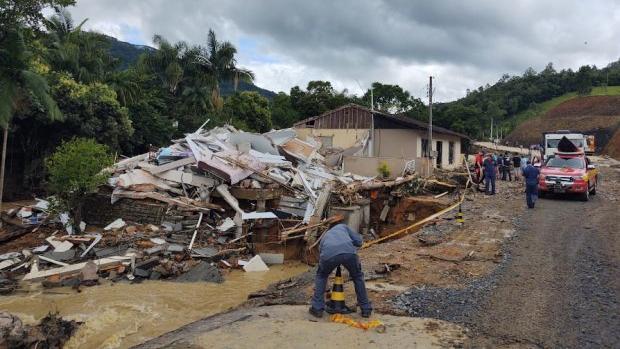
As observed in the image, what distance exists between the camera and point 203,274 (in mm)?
12867

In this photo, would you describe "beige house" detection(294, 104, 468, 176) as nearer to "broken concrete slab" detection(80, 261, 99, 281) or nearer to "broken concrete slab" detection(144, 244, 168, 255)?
"broken concrete slab" detection(144, 244, 168, 255)

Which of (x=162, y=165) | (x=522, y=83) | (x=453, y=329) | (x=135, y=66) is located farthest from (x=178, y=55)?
(x=522, y=83)

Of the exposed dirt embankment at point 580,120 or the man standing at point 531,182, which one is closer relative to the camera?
the man standing at point 531,182

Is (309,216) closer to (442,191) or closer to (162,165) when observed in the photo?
(162,165)

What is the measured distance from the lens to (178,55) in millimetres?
32969

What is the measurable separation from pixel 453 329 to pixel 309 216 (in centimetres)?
1047

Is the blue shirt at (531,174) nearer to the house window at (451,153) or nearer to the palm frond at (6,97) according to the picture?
the palm frond at (6,97)

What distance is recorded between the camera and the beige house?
2800 centimetres

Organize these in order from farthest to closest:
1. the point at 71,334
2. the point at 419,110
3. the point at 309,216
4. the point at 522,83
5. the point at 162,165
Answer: the point at 522,83 → the point at 419,110 → the point at 162,165 → the point at 309,216 → the point at 71,334

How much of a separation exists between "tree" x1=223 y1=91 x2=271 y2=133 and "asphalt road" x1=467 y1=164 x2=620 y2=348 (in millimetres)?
27746

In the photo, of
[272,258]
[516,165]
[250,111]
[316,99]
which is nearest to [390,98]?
[316,99]

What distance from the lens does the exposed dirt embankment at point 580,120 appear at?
5868 cm

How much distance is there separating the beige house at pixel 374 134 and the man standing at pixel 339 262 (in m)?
19.5

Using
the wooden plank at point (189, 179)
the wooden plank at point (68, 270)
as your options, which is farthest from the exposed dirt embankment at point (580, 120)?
the wooden plank at point (68, 270)
